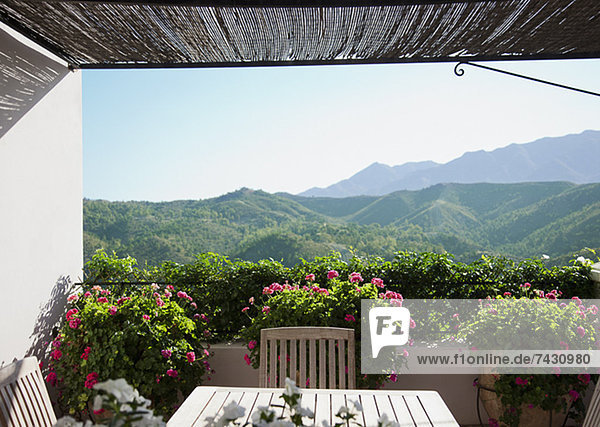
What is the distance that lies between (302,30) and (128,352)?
2.32 metres

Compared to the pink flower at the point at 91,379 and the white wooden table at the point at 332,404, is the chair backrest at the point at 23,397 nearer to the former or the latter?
the white wooden table at the point at 332,404

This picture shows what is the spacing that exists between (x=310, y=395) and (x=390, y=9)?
202 centimetres

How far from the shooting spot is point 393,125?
16.3m

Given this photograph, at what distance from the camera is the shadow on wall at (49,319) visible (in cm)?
325

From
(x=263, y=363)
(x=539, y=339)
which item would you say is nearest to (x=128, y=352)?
(x=263, y=363)

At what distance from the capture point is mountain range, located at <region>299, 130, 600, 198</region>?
12992 millimetres

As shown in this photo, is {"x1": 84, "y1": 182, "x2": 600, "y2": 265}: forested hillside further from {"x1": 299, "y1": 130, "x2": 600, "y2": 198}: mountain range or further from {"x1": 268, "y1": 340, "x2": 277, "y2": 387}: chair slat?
{"x1": 268, "y1": 340, "x2": 277, "y2": 387}: chair slat

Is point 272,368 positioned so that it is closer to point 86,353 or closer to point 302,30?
point 86,353

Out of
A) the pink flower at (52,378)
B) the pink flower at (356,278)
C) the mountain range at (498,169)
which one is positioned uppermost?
the mountain range at (498,169)

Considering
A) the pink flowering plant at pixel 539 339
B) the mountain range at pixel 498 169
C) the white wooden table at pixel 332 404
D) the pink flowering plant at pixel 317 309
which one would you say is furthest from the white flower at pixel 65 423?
the mountain range at pixel 498 169

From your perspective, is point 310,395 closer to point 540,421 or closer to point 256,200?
point 540,421

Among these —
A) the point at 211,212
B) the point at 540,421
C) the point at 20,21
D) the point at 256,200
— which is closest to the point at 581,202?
the point at 256,200

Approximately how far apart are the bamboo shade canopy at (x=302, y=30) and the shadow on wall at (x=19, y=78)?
112 mm

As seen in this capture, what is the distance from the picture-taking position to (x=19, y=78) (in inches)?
118
